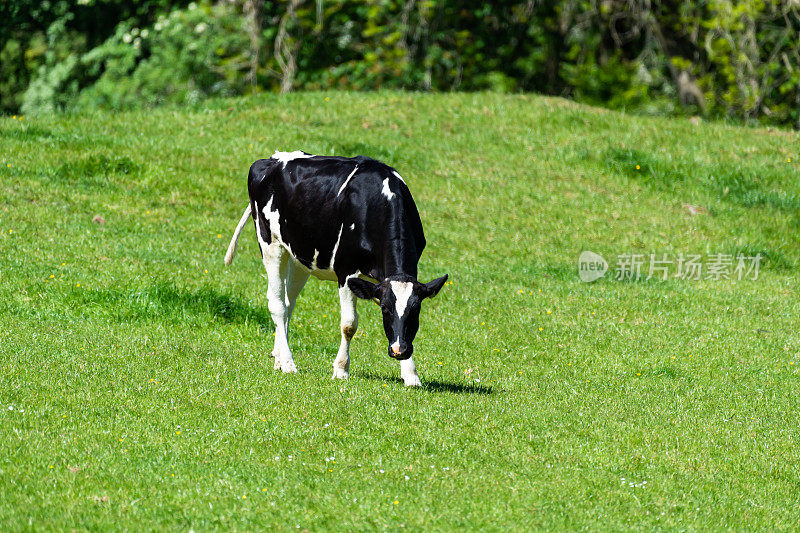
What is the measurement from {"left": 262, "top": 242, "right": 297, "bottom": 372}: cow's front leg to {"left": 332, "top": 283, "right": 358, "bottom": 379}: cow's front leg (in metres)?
0.92

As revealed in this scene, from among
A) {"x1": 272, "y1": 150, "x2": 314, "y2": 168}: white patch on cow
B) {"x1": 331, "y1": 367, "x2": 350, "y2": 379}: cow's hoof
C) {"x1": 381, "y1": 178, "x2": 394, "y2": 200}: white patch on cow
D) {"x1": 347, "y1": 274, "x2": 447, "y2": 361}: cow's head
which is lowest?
{"x1": 331, "y1": 367, "x2": 350, "y2": 379}: cow's hoof

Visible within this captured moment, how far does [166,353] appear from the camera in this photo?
12078 millimetres

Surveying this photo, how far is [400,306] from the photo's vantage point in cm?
1012

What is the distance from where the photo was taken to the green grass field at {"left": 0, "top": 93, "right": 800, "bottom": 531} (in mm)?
8242

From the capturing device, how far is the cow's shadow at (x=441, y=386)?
11358 mm

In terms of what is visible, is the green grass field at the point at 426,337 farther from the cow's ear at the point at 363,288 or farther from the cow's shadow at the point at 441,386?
the cow's ear at the point at 363,288

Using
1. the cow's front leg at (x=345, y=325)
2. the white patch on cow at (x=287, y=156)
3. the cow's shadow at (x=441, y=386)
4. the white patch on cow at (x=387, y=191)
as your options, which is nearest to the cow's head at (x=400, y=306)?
the cow's front leg at (x=345, y=325)

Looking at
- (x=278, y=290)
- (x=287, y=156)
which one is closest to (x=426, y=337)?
(x=278, y=290)

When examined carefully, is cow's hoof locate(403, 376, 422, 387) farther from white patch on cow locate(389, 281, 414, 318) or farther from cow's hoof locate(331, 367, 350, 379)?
white patch on cow locate(389, 281, 414, 318)

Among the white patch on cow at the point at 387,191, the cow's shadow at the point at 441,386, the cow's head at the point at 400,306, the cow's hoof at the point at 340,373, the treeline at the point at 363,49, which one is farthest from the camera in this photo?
the treeline at the point at 363,49

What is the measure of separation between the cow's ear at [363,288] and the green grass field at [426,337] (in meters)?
1.06

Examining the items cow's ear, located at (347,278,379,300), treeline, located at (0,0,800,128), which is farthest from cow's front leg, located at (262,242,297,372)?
treeline, located at (0,0,800,128)

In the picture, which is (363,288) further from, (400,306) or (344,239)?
(344,239)

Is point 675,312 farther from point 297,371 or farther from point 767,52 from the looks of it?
point 767,52
